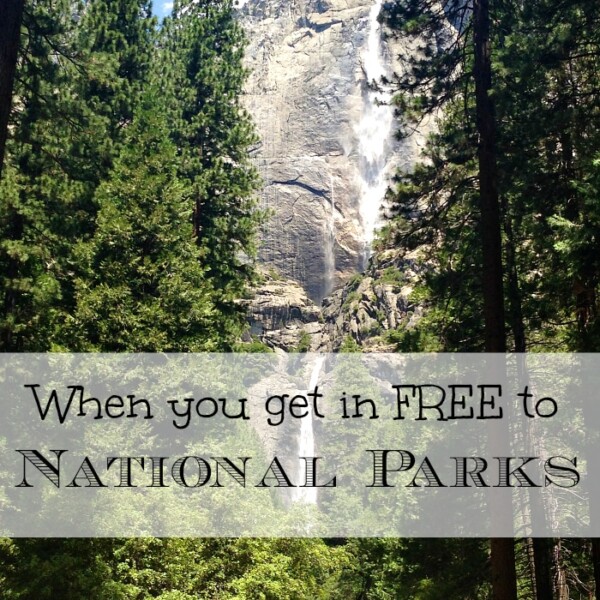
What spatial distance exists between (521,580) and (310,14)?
103 meters

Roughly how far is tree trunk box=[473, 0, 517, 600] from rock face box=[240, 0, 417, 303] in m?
72.9

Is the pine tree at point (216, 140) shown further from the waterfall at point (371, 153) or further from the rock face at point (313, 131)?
the waterfall at point (371, 153)

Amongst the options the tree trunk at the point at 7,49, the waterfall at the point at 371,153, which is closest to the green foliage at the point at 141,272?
the tree trunk at the point at 7,49

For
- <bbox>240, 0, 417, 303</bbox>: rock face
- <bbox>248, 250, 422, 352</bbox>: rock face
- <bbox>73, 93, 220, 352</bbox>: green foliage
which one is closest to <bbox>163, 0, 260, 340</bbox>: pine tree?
<bbox>73, 93, 220, 352</bbox>: green foliage

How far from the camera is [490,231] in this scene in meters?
8.74

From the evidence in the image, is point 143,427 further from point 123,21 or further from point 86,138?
point 123,21

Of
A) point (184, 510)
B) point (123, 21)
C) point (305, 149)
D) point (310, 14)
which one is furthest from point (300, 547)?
point (310, 14)

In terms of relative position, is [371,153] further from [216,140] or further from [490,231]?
[490,231]

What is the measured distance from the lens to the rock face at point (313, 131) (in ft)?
289

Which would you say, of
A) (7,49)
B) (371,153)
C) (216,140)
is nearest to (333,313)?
(371,153)

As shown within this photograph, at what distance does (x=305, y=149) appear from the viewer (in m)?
95.8

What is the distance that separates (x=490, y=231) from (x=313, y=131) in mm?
90852

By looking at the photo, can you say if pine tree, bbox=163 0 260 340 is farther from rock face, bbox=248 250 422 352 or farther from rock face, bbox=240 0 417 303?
rock face, bbox=240 0 417 303

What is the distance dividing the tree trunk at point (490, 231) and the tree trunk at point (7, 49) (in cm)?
539
